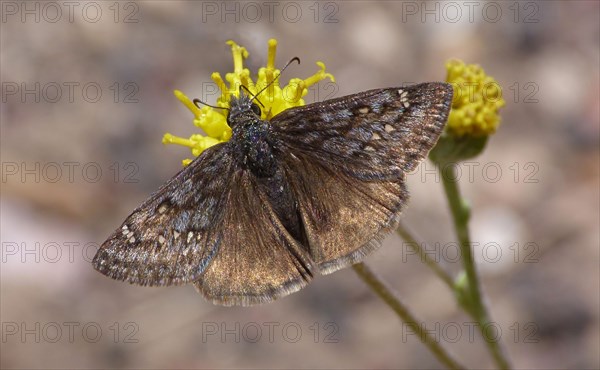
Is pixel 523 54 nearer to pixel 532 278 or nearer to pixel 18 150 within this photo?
pixel 532 278

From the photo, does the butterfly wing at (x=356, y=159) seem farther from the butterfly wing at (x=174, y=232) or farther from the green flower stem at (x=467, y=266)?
the green flower stem at (x=467, y=266)

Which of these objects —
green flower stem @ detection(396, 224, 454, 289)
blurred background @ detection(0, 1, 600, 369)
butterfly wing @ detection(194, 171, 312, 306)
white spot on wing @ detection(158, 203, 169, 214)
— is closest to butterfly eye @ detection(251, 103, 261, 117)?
butterfly wing @ detection(194, 171, 312, 306)


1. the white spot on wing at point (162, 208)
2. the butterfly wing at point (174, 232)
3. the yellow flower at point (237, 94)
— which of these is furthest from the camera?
the yellow flower at point (237, 94)

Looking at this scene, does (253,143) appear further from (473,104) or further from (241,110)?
(473,104)

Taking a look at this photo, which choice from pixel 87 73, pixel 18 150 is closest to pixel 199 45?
pixel 87 73

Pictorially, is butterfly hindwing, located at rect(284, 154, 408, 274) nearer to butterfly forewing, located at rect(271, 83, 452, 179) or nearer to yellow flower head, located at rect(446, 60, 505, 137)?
butterfly forewing, located at rect(271, 83, 452, 179)

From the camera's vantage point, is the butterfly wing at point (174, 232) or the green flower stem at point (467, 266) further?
the green flower stem at point (467, 266)

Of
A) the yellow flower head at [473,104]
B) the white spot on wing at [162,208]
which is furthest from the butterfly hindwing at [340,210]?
the yellow flower head at [473,104]
